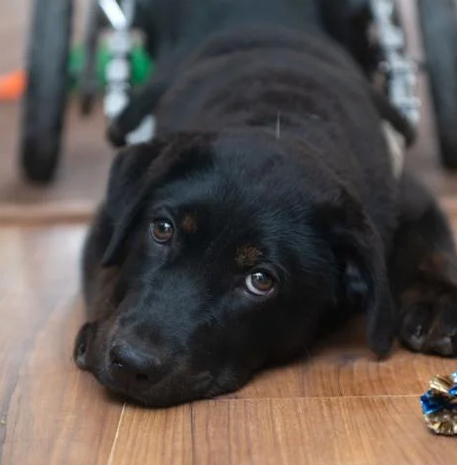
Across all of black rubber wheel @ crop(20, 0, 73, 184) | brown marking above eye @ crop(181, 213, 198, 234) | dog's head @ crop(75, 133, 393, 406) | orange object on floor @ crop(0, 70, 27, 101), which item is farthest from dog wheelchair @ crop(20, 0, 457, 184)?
orange object on floor @ crop(0, 70, 27, 101)

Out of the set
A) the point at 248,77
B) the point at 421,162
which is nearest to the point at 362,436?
the point at 248,77

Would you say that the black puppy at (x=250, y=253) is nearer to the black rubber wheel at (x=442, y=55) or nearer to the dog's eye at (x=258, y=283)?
the dog's eye at (x=258, y=283)

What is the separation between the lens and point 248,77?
2.14 m

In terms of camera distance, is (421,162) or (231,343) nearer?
(231,343)

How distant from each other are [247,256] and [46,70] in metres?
1.51

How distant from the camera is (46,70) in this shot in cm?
289

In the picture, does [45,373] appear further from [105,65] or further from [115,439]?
[105,65]

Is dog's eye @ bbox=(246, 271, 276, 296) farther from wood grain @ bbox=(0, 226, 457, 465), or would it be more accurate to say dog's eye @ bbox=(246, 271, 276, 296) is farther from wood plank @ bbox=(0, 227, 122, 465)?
wood plank @ bbox=(0, 227, 122, 465)

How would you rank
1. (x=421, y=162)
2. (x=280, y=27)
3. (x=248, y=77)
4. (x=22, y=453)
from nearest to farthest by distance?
(x=22, y=453) → (x=248, y=77) → (x=280, y=27) → (x=421, y=162)

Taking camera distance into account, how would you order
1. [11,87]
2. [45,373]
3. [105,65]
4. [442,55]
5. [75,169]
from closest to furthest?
1. [45,373]
2. [442,55]
3. [75,169]
4. [105,65]
5. [11,87]

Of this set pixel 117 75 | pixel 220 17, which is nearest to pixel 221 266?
pixel 117 75

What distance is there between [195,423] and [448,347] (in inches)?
19.3

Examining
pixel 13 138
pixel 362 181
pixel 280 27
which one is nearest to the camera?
pixel 362 181

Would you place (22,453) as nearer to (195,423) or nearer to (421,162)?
(195,423)
